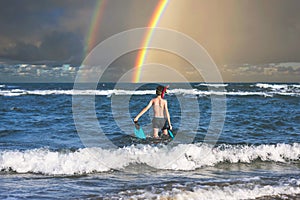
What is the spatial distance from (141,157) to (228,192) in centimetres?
365

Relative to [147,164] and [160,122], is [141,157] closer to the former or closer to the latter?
[147,164]

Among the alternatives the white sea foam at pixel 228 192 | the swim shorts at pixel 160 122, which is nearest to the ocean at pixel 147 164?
the white sea foam at pixel 228 192

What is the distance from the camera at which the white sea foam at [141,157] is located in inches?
341

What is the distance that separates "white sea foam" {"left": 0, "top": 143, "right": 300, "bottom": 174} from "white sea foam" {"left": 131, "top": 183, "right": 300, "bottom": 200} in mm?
2341

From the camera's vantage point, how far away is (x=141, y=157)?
972 cm

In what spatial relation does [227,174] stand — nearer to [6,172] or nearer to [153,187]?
[153,187]

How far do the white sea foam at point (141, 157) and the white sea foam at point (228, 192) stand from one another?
2.34 metres

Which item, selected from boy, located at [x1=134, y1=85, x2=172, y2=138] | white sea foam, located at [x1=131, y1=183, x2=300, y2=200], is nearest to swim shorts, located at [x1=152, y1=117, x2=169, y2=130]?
boy, located at [x1=134, y1=85, x2=172, y2=138]

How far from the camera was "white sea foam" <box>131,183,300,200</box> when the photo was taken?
6312 mm

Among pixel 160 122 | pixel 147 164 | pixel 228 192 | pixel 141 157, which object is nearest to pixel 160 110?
pixel 160 122

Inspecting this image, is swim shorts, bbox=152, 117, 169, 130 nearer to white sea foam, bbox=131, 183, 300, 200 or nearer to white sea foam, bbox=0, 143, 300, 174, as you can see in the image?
white sea foam, bbox=0, 143, 300, 174

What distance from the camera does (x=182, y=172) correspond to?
851 cm

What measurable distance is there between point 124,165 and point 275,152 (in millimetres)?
5073

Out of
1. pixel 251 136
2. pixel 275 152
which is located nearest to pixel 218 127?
pixel 251 136
